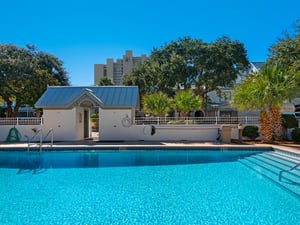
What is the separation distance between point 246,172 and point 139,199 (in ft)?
17.7

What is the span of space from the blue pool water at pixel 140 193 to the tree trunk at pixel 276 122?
19.7 ft

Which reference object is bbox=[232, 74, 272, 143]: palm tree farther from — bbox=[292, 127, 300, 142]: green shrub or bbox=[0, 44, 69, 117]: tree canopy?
bbox=[0, 44, 69, 117]: tree canopy

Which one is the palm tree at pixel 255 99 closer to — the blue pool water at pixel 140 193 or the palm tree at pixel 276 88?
the palm tree at pixel 276 88

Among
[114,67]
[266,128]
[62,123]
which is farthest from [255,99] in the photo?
[114,67]

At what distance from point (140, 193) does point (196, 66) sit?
26.9m

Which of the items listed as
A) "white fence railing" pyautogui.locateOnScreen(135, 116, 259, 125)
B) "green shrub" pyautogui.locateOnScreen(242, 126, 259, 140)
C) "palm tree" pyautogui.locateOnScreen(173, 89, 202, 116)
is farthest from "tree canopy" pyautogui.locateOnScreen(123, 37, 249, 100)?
"green shrub" pyautogui.locateOnScreen(242, 126, 259, 140)

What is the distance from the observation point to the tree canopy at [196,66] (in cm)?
3141

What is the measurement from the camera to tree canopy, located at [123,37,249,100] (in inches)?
1236

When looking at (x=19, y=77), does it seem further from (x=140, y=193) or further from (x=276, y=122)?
(x=276, y=122)

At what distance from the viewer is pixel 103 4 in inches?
653

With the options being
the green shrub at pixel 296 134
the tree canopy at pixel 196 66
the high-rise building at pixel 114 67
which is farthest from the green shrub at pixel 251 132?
the high-rise building at pixel 114 67

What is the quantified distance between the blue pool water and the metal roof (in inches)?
268

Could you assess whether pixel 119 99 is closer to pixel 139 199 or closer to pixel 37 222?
pixel 139 199

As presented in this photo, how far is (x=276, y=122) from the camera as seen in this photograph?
55.9 ft
